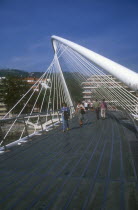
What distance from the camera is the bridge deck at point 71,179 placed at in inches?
102

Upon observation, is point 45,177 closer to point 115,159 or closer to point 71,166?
point 71,166

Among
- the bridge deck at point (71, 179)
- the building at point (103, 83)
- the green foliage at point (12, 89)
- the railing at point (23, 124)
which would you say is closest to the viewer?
the bridge deck at point (71, 179)

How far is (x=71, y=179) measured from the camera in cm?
333

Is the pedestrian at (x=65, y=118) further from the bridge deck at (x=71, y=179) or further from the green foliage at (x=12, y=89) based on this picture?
the green foliage at (x=12, y=89)

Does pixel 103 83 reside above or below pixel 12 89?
below

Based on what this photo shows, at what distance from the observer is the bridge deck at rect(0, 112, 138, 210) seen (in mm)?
2590

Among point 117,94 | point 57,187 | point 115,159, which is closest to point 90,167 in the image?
point 115,159

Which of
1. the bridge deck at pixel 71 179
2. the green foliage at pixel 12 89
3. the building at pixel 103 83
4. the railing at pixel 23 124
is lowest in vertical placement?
the bridge deck at pixel 71 179

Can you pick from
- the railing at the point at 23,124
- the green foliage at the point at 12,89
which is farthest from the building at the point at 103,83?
the green foliage at the point at 12,89

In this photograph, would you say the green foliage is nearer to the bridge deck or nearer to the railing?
the railing

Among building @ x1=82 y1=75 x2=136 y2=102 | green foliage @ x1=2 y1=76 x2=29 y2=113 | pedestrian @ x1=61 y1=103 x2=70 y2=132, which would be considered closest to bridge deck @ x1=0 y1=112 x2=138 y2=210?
building @ x1=82 y1=75 x2=136 y2=102

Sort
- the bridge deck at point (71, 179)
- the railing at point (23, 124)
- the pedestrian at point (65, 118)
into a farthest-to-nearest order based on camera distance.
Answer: the pedestrian at point (65, 118)
the railing at point (23, 124)
the bridge deck at point (71, 179)

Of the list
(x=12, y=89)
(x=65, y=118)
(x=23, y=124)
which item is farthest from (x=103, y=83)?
(x=12, y=89)

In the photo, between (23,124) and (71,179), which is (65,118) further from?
(71,179)
